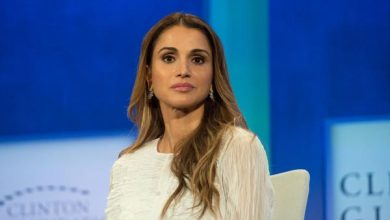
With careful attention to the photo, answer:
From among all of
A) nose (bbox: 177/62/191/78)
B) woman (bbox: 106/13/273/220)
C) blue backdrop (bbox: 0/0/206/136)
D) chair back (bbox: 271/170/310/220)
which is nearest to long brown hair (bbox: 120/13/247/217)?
woman (bbox: 106/13/273/220)

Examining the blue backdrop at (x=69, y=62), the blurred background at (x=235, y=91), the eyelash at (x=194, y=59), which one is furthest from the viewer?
the blue backdrop at (x=69, y=62)

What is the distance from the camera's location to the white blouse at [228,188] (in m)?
1.89

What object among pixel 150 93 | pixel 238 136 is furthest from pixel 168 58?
pixel 238 136

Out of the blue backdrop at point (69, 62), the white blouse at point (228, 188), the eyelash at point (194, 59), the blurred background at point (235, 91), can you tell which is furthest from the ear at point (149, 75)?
the blue backdrop at point (69, 62)

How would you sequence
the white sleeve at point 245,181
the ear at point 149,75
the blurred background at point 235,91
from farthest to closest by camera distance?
the blurred background at point 235,91
the ear at point 149,75
the white sleeve at point 245,181

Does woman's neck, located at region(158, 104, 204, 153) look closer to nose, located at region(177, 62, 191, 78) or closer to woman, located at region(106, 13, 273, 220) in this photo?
woman, located at region(106, 13, 273, 220)

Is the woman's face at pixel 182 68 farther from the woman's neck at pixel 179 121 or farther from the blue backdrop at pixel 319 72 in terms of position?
the blue backdrop at pixel 319 72

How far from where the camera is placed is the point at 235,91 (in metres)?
3.09

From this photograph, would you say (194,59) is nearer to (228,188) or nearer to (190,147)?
(190,147)

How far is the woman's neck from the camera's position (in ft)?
6.79

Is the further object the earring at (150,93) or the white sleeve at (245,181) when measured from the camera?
the earring at (150,93)

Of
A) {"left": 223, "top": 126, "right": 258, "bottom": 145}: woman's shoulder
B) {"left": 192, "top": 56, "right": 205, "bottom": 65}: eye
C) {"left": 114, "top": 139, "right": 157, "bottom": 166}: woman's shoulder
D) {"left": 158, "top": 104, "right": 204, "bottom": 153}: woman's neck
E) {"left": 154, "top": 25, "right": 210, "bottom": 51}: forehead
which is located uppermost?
{"left": 154, "top": 25, "right": 210, "bottom": 51}: forehead

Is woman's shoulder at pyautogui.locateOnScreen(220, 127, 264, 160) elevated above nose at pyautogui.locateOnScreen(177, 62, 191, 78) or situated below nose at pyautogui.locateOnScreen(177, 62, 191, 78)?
below

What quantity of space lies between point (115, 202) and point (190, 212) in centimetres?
35
